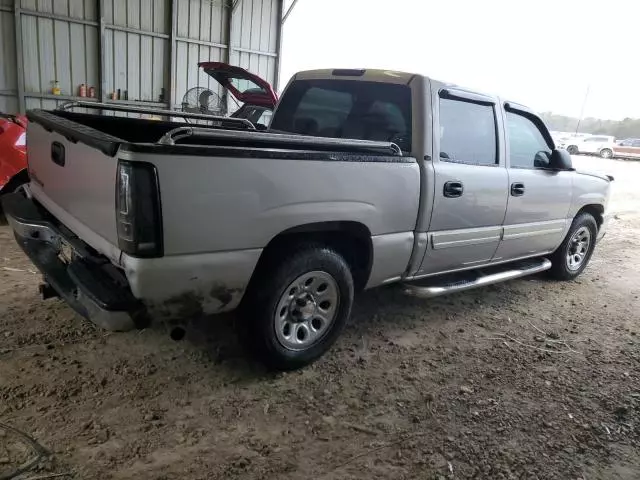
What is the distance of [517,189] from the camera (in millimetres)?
4270

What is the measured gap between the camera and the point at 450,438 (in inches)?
105

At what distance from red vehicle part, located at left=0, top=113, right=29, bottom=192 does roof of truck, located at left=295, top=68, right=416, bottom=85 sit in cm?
350

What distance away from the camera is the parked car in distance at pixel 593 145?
2950cm

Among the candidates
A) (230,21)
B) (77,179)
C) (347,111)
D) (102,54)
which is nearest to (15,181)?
(77,179)

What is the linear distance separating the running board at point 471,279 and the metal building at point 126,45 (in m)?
10.3

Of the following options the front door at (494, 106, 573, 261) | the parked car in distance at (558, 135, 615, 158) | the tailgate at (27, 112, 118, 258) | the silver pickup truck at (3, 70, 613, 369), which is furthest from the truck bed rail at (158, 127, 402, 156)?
the parked car in distance at (558, 135, 615, 158)

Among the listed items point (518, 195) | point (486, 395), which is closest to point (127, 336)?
point (486, 395)

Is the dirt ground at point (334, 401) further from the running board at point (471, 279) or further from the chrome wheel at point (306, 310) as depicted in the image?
the running board at point (471, 279)

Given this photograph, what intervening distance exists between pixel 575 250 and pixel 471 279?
7.24 feet

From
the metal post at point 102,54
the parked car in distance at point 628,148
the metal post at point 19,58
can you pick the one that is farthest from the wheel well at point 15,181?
the parked car in distance at point 628,148

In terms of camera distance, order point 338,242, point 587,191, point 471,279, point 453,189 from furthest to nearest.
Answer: point 587,191
point 471,279
point 453,189
point 338,242

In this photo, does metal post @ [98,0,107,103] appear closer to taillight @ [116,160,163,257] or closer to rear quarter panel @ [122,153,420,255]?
rear quarter panel @ [122,153,420,255]

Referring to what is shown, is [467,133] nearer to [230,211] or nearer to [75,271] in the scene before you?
[230,211]

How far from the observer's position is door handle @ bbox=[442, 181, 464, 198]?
3.59 m
